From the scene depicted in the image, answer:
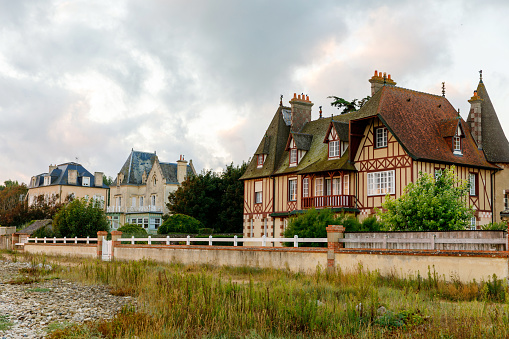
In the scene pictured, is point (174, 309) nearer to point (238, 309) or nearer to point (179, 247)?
point (238, 309)

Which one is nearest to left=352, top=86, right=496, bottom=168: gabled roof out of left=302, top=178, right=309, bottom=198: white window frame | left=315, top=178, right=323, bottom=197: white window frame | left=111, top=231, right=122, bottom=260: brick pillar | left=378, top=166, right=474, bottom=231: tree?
left=315, top=178, right=323, bottom=197: white window frame

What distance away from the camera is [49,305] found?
13.0 meters

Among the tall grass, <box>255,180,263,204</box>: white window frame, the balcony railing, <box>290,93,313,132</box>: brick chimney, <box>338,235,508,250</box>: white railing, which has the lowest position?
the tall grass

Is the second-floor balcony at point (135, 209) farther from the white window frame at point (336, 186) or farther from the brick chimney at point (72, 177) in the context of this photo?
the white window frame at point (336, 186)

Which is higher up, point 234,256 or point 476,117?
point 476,117

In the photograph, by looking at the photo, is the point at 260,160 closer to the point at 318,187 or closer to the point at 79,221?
the point at 318,187

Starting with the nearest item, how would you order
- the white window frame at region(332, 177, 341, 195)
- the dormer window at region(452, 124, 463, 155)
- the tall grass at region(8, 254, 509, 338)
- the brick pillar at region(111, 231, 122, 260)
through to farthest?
1. the tall grass at region(8, 254, 509, 338)
2. the brick pillar at region(111, 231, 122, 260)
3. the dormer window at region(452, 124, 463, 155)
4. the white window frame at region(332, 177, 341, 195)

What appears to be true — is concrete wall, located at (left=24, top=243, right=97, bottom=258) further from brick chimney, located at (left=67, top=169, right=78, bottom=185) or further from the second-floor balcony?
brick chimney, located at (left=67, top=169, right=78, bottom=185)

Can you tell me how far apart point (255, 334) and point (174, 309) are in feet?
6.33

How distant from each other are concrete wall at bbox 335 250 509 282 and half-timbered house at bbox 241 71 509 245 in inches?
472

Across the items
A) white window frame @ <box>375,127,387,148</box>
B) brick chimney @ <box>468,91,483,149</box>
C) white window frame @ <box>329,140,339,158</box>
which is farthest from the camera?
brick chimney @ <box>468,91,483,149</box>

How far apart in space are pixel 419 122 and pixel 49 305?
23.0 meters

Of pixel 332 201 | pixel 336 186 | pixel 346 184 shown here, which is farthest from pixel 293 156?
pixel 332 201

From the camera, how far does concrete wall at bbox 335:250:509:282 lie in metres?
13.9
